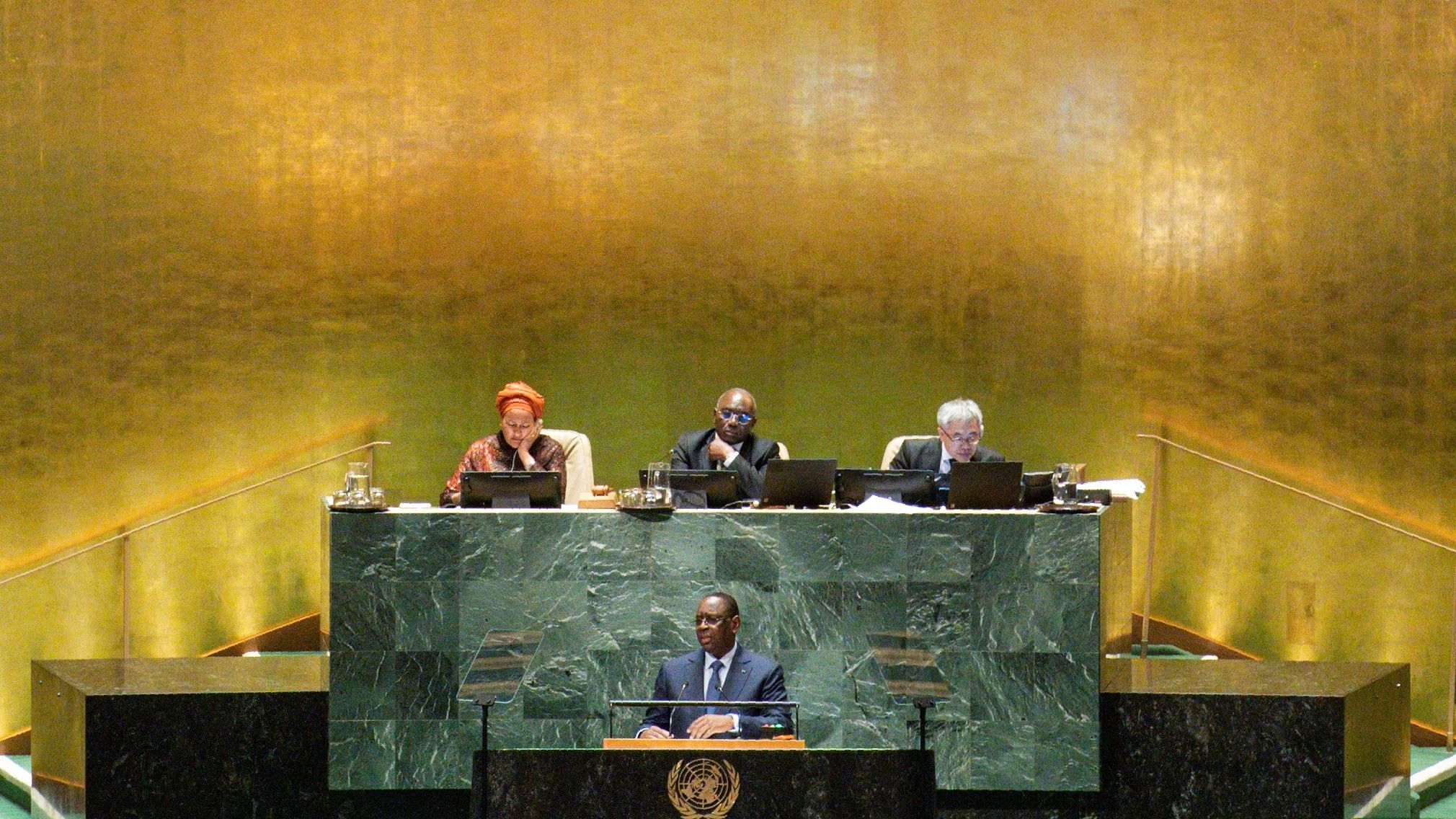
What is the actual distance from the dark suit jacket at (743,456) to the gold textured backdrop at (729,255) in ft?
4.09

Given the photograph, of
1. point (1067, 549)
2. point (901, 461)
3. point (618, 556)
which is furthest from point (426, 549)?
point (901, 461)

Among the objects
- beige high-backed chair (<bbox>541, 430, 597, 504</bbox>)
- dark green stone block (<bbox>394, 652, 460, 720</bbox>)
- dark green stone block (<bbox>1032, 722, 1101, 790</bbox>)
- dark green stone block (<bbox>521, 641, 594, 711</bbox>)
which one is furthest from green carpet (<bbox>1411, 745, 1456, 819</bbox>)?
dark green stone block (<bbox>394, 652, 460, 720</bbox>)

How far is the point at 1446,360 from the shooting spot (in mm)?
6926

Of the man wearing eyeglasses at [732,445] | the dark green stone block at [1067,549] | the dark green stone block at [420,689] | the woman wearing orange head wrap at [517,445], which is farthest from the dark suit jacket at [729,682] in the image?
the woman wearing orange head wrap at [517,445]

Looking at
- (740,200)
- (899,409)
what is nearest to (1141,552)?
(899,409)

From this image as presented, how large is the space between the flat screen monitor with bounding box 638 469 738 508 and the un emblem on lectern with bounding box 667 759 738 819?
4.51ft

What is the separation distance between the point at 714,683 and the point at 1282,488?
3.90 m

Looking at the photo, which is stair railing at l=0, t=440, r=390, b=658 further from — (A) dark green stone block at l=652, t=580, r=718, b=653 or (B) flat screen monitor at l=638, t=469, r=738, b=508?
(A) dark green stone block at l=652, t=580, r=718, b=653

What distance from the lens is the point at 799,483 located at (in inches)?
189

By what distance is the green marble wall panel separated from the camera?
4457 mm

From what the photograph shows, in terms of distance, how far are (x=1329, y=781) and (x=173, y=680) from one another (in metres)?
3.73

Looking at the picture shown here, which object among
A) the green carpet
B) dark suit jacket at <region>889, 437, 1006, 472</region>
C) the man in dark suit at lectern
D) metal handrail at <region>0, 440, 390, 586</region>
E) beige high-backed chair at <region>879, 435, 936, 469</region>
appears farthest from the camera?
metal handrail at <region>0, 440, 390, 586</region>

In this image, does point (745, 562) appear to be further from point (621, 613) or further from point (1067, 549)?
point (1067, 549)

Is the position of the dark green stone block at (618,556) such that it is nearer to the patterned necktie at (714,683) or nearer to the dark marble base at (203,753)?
the patterned necktie at (714,683)
